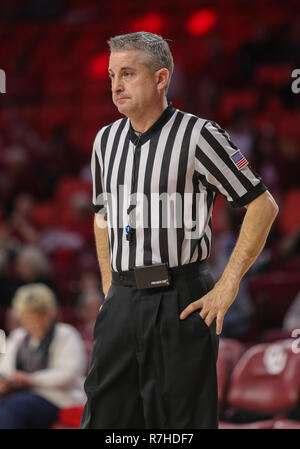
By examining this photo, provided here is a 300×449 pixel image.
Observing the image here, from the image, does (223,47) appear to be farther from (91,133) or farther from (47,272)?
(47,272)

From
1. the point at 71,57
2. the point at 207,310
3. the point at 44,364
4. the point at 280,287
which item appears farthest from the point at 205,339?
the point at 71,57

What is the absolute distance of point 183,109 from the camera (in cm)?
679

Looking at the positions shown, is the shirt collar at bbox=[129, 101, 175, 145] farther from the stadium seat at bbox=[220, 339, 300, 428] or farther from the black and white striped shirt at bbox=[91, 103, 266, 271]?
the stadium seat at bbox=[220, 339, 300, 428]

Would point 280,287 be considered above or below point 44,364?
above

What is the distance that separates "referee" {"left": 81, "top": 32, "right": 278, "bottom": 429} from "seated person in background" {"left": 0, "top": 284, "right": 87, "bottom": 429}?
1554 millimetres

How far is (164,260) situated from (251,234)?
0.72 ft

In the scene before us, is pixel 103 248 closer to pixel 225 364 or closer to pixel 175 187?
pixel 175 187

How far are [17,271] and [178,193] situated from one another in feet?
11.9

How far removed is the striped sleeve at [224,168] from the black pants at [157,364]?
0.21 m

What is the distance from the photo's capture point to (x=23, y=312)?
12.4ft

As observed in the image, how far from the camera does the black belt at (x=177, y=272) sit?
194 cm

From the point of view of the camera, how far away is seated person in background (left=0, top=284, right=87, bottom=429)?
348 centimetres

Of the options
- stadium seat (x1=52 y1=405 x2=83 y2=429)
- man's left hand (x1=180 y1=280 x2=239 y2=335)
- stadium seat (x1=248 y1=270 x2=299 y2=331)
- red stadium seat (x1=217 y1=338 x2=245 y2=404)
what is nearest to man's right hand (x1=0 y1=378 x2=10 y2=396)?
stadium seat (x1=52 y1=405 x2=83 y2=429)

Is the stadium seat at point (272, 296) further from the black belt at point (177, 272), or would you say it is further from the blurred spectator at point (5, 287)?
the black belt at point (177, 272)
